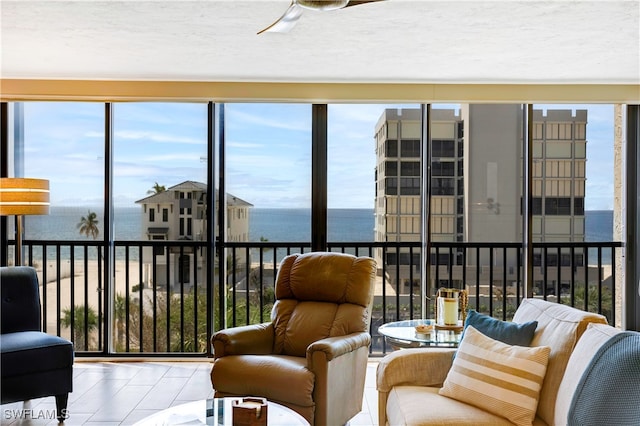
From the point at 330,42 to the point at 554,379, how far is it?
8.32ft

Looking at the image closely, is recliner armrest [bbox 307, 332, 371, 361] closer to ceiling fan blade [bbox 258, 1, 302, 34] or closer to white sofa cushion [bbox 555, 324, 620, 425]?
white sofa cushion [bbox 555, 324, 620, 425]

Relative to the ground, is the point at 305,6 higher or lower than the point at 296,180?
higher

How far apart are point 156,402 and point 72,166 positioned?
2369 mm

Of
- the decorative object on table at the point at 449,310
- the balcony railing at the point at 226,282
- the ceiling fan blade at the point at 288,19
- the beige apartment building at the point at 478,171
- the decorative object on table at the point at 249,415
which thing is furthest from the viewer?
the balcony railing at the point at 226,282

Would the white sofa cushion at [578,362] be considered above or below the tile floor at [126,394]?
above

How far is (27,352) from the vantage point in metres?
3.25

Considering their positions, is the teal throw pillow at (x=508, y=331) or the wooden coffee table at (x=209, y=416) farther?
the teal throw pillow at (x=508, y=331)

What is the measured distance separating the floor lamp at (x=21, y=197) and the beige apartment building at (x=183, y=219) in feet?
3.16

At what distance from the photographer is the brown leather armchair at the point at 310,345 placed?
2.88 metres

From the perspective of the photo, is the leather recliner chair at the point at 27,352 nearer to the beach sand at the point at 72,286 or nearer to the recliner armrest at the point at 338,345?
the beach sand at the point at 72,286

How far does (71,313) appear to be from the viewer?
501 cm

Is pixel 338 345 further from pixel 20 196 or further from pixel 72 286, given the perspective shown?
pixel 72 286

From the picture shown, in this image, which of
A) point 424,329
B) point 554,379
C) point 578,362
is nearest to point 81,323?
point 424,329

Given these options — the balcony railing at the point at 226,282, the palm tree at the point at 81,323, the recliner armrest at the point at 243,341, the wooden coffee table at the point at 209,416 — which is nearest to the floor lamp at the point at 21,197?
the balcony railing at the point at 226,282
